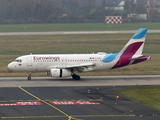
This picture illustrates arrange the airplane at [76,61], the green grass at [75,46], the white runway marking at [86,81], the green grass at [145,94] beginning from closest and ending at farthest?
the green grass at [145,94]
the white runway marking at [86,81]
the airplane at [76,61]
the green grass at [75,46]

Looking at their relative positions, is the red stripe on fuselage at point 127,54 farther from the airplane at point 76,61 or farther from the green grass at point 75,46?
the green grass at point 75,46

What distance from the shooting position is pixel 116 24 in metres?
172

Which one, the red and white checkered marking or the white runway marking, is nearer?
the white runway marking

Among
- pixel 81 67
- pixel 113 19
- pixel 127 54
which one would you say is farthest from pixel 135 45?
pixel 113 19

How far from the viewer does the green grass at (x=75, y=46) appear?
64338 millimetres

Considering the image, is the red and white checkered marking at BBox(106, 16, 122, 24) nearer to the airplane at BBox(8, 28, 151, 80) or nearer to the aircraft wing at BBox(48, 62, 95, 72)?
the airplane at BBox(8, 28, 151, 80)

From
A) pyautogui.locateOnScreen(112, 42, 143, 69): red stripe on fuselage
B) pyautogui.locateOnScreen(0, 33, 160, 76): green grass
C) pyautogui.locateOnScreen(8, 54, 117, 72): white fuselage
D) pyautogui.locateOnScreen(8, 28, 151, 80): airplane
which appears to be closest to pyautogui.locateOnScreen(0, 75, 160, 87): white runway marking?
pyautogui.locateOnScreen(8, 28, 151, 80): airplane

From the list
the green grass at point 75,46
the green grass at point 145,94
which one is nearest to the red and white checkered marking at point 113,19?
the green grass at point 75,46

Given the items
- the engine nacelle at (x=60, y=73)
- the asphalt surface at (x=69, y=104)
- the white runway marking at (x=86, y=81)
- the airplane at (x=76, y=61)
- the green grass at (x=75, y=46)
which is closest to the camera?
the asphalt surface at (x=69, y=104)

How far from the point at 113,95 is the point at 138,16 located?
157 metres

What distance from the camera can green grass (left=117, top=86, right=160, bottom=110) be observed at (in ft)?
129

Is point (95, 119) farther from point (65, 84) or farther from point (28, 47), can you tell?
point (28, 47)

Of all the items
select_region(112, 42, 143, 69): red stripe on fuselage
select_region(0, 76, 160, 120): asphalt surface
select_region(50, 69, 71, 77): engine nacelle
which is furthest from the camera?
select_region(112, 42, 143, 69): red stripe on fuselage

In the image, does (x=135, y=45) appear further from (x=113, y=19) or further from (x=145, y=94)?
(x=113, y=19)
